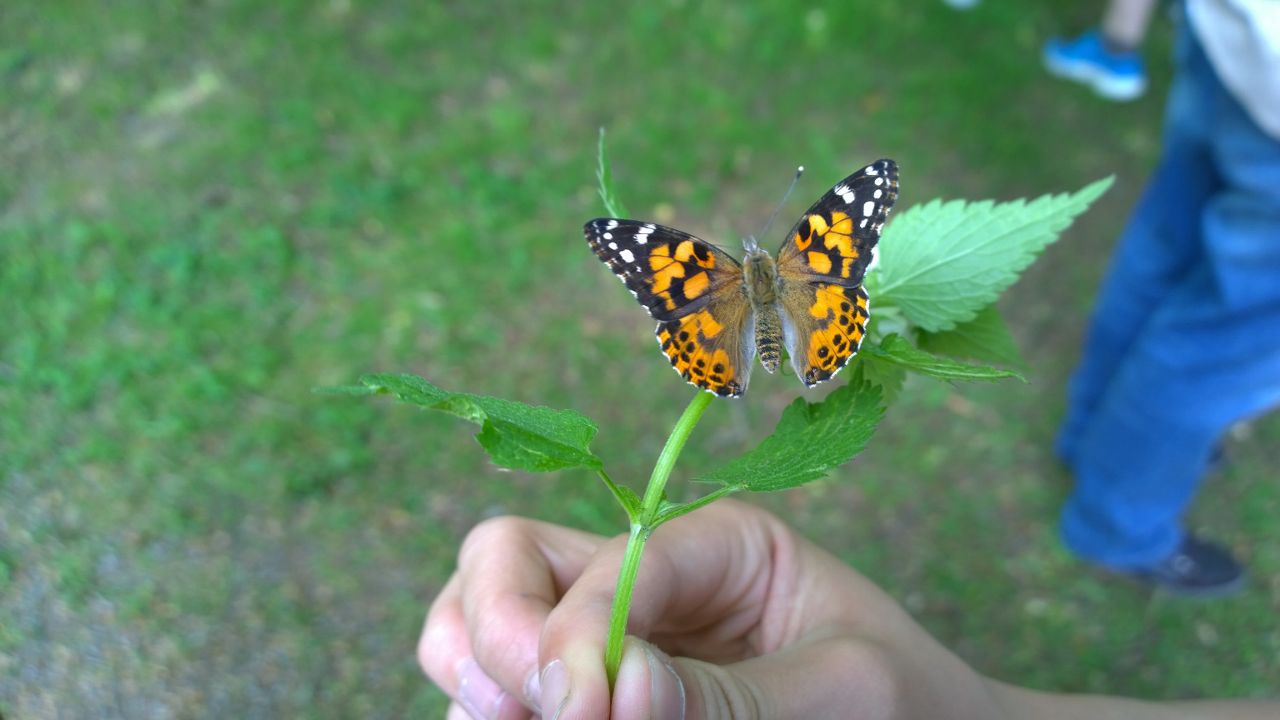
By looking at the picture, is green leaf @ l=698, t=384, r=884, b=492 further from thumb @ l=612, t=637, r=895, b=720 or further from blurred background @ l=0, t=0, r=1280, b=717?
blurred background @ l=0, t=0, r=1280, b=717

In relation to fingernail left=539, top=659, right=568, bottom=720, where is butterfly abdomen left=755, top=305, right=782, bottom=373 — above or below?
above

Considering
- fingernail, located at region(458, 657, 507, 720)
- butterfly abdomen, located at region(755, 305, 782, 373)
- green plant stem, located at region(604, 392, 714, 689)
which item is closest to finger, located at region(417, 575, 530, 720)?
fingernail, located at region(458, 657, 507, 720)

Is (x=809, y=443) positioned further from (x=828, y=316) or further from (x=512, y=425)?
(x=512, y=425)

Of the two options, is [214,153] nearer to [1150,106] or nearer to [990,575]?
[990,575]

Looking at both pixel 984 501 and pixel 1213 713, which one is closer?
pixel 1213 713


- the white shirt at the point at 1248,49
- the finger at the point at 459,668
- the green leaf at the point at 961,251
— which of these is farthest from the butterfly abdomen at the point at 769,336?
the white shirt at the point at 1248,49

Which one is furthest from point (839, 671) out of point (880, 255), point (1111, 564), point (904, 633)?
point (1111, 564)

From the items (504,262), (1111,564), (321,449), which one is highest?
(504,262)
